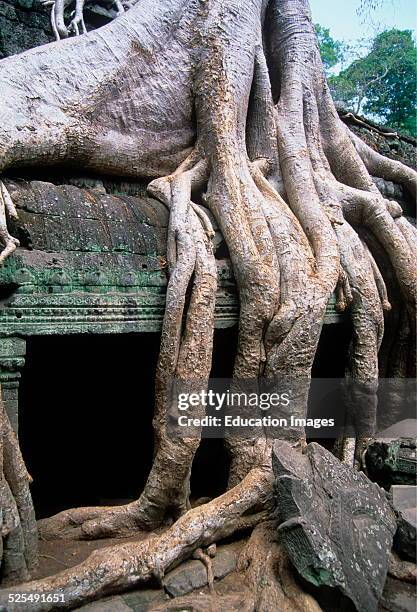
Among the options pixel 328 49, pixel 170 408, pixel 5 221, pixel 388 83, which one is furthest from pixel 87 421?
pixel 328 49

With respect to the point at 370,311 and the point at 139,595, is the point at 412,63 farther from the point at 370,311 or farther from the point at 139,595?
the point at 139,595

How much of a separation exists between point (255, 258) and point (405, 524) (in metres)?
1.49

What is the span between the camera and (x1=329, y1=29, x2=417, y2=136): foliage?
48.9 feet

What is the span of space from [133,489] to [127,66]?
104 inches

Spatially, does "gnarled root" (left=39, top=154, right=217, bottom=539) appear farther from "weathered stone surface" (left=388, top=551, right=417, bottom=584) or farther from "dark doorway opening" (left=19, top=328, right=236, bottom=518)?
"weathered stone surface" (left=388, top=551, right=417, bottom=584)

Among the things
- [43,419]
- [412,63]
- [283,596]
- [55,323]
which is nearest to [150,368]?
[43,419]

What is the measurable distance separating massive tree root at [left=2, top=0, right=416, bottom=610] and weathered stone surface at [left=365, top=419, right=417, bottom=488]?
0.44 meters

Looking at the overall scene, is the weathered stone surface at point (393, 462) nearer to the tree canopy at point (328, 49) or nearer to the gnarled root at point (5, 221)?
the gnarled root at point (5, 221)

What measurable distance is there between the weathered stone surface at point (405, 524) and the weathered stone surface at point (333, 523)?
0.15 feet

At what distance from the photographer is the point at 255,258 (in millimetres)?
3176

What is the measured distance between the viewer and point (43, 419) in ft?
11.9

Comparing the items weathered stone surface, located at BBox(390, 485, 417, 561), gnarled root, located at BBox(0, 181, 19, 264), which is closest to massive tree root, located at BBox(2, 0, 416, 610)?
weathered stone surface, located at BBox(390, 485, 417, 561)

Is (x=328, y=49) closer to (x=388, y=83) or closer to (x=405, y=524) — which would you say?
(x=388, y=83)

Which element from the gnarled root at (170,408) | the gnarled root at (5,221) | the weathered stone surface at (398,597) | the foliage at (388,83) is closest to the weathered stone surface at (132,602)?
the gnarled root at (170,408)
